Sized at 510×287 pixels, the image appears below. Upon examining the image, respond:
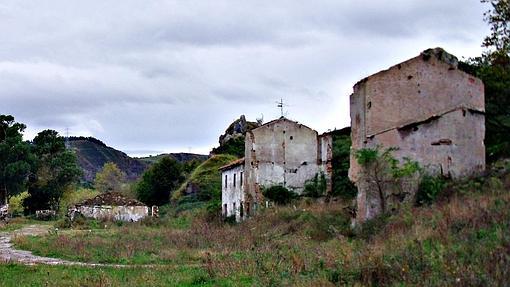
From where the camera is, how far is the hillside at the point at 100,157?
180375 millimetres

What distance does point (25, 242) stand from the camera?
30.2 m

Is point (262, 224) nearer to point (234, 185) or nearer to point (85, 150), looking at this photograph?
point (234, 185)

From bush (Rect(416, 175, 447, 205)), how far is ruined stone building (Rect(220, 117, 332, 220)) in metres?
18.1

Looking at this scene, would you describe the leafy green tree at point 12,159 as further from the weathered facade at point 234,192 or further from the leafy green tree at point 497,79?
the leafy green tree at point 497,79

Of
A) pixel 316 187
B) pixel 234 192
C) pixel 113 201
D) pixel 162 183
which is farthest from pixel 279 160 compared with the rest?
pixel 162 183

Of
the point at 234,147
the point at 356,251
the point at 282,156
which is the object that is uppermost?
the point at 234,147

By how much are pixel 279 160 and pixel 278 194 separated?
8.33 ft

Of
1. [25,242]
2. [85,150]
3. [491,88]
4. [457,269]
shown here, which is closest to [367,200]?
[491,88]

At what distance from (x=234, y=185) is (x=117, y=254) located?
21952mm

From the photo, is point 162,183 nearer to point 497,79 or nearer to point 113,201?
point 113,201

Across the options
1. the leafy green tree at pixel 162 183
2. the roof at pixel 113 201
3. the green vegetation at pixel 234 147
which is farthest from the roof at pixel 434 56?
the leafy green tree at pixel 162 183

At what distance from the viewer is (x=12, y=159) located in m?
74.2

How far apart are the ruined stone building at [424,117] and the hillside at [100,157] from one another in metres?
161

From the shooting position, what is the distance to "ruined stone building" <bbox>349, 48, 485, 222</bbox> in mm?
22219
